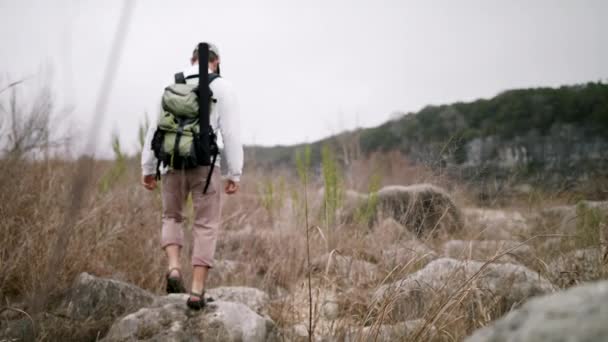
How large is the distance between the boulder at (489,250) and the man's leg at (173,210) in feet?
5.44

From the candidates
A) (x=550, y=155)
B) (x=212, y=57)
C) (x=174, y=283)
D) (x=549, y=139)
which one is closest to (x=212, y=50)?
(x=212, y=57)

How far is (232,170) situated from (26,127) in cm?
147

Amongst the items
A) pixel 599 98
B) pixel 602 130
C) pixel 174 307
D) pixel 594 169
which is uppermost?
pixel 599 98

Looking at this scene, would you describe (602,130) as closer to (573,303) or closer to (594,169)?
(594,169)

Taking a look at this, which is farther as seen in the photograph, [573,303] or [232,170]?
[232,170]

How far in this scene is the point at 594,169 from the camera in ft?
9.11

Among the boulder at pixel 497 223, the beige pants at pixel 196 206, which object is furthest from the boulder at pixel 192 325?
the boulder at pixel 497 223

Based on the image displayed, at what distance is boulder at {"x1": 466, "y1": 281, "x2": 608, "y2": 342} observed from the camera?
27 cm

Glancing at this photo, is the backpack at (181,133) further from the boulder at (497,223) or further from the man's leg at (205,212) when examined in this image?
the boulder at (497,223)

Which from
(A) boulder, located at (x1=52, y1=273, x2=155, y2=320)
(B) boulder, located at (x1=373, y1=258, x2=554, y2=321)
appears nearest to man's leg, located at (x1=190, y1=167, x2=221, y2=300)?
(A) boulder, located at (x1=52, y1=273, x2=155, y2=320)

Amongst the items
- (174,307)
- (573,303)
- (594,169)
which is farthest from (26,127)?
(594,169)

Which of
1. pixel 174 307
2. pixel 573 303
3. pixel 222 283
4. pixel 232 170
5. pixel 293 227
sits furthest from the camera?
pixel 293 227

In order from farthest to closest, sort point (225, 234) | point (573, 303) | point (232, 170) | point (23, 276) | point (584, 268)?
point (225, 234), point (232, 170), point (23, 276), point (584, 268), point (573, 303)

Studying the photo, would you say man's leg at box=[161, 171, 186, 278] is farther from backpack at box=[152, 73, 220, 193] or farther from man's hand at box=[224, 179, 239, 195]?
man's hand at box=[224, 179, 239, 195]
